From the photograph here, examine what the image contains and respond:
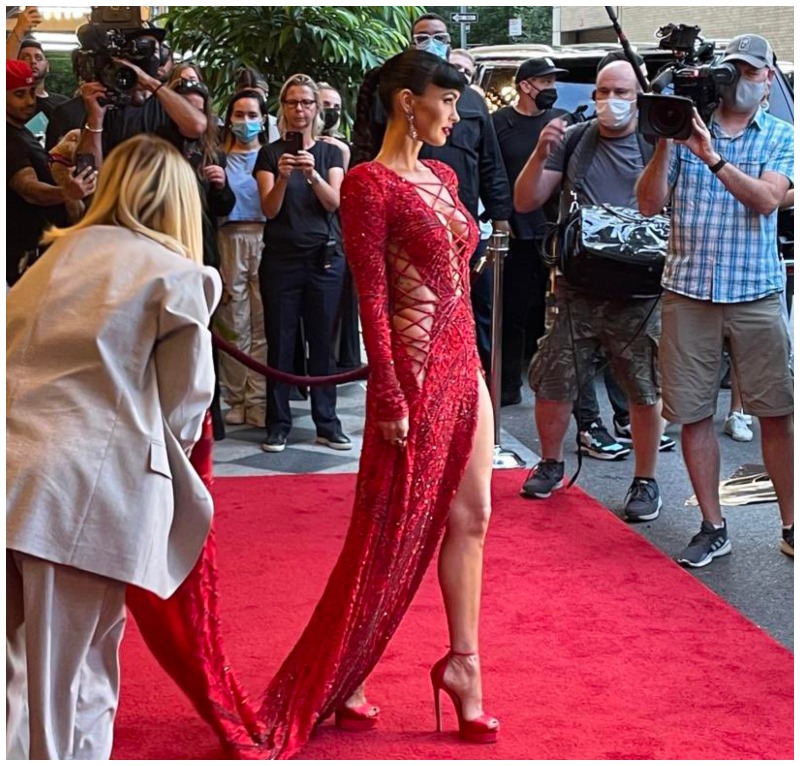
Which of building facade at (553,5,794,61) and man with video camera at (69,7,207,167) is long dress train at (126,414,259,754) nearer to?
man with video camera at (69,7,207,167)

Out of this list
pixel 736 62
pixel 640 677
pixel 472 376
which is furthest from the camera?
pixel 736 62

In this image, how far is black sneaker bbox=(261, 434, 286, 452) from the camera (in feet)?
24.2

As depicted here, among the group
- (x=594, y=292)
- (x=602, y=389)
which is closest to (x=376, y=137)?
(x=594, y=292)

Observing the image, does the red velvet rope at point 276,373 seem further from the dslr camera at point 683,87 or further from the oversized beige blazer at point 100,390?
the dslr camera at point 683,87

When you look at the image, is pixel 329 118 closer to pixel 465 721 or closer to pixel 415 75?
pixel 415 75

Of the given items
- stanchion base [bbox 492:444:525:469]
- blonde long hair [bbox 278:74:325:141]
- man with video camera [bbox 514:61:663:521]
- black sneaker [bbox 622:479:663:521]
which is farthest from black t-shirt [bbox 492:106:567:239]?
black sneaker [bbox 622:479:663:521]

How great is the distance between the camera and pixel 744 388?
206 inches

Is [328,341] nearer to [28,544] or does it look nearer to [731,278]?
[731,278]

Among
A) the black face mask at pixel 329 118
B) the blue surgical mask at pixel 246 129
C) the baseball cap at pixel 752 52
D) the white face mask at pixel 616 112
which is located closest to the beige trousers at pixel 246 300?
the blue surgical mask at pixel 246 129

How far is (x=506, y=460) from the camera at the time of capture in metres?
6.98

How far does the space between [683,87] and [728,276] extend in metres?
0.72

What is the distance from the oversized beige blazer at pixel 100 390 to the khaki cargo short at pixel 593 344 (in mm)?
3493

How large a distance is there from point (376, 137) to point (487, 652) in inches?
65.2

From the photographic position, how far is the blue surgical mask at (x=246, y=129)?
7742 mm
